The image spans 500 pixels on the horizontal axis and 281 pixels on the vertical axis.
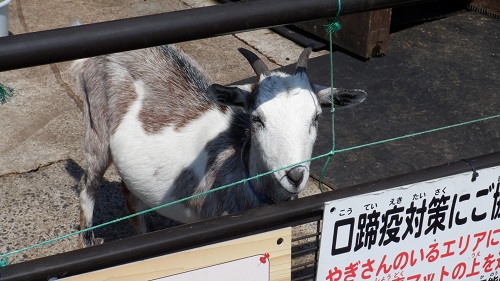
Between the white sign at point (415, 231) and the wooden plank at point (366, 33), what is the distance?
3881mm

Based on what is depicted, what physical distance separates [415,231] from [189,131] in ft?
5.53

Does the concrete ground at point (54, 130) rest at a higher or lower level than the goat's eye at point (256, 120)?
lower

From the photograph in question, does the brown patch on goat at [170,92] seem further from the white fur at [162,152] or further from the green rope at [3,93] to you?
the green rope at [3,93]

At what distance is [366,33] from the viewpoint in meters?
6.56

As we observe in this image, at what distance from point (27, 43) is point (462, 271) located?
1.82m

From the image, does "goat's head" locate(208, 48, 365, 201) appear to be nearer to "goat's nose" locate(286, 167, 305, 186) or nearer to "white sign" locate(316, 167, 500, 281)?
"goat's nose" locate(286, 167, 305, 186)

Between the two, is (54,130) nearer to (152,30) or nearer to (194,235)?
(194,235)

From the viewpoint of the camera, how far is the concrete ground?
15.8ft

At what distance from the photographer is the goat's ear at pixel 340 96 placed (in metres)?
3.49

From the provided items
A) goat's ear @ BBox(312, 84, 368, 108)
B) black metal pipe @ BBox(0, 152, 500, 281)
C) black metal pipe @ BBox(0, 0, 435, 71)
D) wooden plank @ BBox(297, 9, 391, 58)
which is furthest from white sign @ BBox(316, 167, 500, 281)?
wooden plank @ BBox(297, 9, 391, 58)

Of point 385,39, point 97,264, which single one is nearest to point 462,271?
point 97,264

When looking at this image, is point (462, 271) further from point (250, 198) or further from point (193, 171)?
point (193, 171)

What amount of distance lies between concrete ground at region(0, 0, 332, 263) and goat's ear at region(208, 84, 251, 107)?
1.67 m

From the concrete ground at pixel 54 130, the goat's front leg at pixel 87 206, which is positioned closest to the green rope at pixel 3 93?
the goat's front leg at pixel 87 206
